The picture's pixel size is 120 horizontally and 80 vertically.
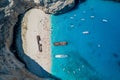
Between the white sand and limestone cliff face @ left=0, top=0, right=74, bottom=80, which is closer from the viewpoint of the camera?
limestone cliff face @ left=0, top=0, right=74, bottom=80

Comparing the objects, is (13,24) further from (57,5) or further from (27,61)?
(57,5)

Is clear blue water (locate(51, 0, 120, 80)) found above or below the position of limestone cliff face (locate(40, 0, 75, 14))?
below

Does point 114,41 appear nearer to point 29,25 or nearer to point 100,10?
point 100,10

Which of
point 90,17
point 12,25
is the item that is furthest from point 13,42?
point 90,17

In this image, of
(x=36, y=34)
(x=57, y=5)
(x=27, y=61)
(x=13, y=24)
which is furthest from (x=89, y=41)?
(x=13, y=24)

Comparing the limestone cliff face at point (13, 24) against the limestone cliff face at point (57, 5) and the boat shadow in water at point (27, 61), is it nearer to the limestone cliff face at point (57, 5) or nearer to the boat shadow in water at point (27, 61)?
the limestone cliff face at point (57, 5)

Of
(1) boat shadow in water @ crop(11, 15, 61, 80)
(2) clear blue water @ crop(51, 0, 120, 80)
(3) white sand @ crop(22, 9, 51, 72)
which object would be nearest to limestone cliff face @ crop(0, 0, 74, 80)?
(1) boat shadow in water @ crop(11, 15, 61, 80)

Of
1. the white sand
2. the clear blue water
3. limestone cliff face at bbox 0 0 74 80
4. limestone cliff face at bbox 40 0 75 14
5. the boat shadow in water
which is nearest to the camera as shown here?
limestone cliff face at bbox 0 0 74 80

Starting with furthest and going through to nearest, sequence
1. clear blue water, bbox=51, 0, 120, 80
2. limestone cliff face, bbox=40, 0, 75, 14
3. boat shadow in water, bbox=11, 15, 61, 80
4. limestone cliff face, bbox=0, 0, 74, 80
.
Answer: limestone cliff face, bbox=40, 0, 75, 14, boat shadow in water, bbox=11, 15, 61, 80, clear blue water, bbox=51, 0, 120, 80, limestone cliff face, bbox=0, 0, 74, 80

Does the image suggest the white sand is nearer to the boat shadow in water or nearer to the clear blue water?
the boat shadow in water
